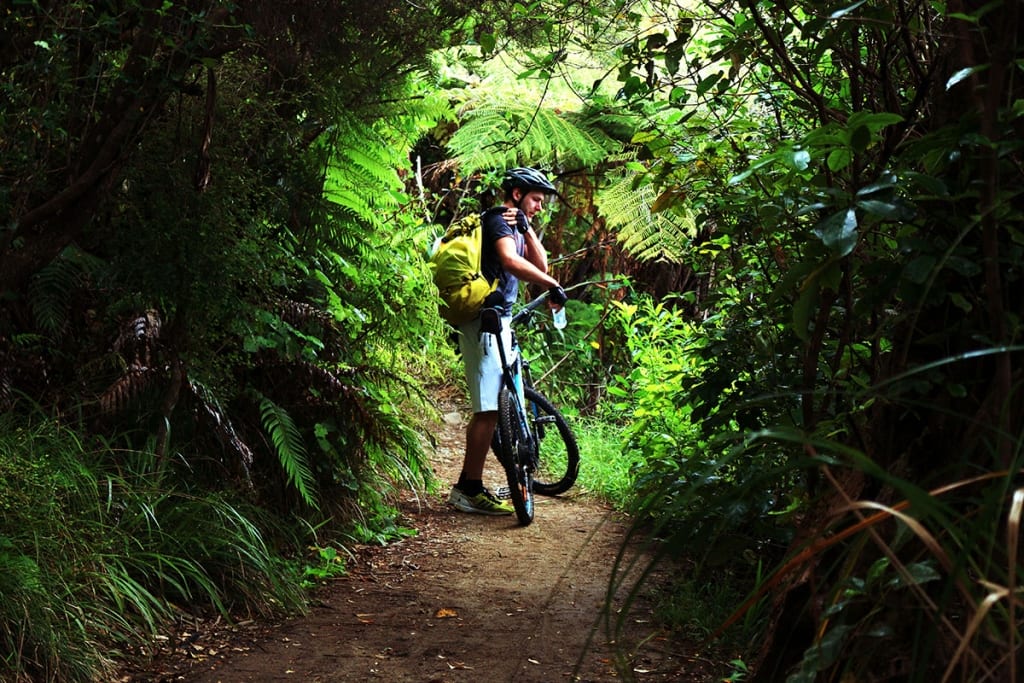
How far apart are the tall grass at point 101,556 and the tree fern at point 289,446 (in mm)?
253

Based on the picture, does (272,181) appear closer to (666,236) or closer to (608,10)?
(608,10)

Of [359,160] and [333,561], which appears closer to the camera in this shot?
[333,561]

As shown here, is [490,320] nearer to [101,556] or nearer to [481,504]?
[481,504]

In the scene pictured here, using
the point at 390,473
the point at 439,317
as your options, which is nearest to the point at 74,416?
the point at 390,473

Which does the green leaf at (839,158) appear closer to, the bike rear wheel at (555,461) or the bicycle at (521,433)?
the bicycle at (521,433)

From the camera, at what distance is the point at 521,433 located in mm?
6504

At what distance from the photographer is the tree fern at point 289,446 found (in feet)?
16.2

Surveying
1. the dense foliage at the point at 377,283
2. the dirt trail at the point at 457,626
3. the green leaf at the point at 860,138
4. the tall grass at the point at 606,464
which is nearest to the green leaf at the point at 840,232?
the dense foliage at the point at 377,283

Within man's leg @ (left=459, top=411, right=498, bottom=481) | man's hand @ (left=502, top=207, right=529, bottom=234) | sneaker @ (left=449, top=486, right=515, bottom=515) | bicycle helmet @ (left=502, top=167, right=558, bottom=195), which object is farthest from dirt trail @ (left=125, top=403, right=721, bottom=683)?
bicycle helmet @ (left=502, top=167, right=558, bottom=195)

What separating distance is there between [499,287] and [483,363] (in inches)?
18.6

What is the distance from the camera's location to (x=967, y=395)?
2.05m

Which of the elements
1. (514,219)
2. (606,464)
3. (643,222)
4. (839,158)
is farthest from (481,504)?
(839,158)

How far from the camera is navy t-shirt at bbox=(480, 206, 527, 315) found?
636 centimetres

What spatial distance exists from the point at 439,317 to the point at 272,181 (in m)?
1.41
